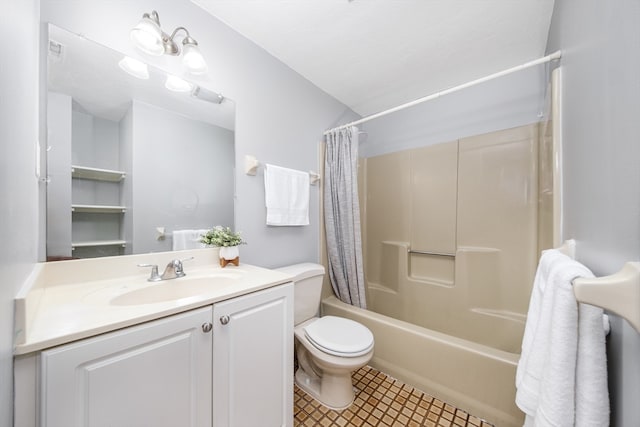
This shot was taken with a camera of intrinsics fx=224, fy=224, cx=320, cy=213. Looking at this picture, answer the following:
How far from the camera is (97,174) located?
0.98m

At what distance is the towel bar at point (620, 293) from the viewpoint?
29cm

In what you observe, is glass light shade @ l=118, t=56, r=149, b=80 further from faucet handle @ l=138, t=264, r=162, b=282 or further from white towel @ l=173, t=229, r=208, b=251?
faucet handle @ l=138, t=264, r=162, b=282

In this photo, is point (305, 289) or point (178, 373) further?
point (305, 289)

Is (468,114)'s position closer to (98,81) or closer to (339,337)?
(339,337)

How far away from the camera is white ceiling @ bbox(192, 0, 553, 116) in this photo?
4.06 ft

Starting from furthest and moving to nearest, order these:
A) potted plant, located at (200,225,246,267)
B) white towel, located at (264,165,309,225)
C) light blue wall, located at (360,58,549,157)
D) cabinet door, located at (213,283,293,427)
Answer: light blue wall, located at (360,58,549,157) → white towel, located at (264,165,309,225) → potted plant, located at (200,225,246,267) → cabinet door, located at (213,283,293,427)

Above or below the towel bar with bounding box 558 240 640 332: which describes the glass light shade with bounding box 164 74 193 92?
above

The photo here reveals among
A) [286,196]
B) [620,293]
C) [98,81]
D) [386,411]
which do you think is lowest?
[386,411]

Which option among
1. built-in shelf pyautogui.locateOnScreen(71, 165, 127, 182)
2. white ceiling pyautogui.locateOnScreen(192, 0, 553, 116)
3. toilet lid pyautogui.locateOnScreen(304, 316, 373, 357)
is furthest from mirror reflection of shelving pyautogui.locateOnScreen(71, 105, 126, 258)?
toilet lid pyautogui.locateOnScreen(304, 316, 373, 357)

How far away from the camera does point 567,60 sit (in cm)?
87

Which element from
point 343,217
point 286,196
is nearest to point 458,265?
point 343,217

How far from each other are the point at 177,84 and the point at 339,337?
168 centimetres

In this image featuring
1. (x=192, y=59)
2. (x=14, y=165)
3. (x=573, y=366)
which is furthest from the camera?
(x=192, y=59)

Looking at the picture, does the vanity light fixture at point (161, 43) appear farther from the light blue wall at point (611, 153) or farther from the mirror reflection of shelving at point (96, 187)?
the light blue wall at point (611, 153)
